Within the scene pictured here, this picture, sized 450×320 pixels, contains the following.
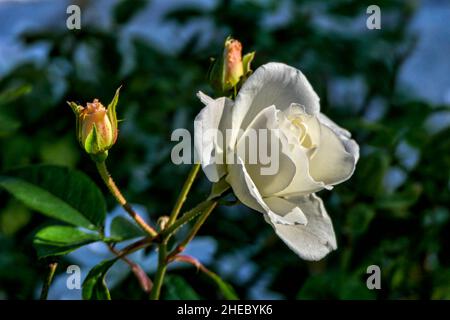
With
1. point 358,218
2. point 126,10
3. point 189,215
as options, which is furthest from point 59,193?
point 126,10

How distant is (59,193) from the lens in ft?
2.44

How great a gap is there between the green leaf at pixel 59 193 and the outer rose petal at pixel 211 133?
0.58ft

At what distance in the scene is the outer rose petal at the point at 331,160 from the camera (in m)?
0.61

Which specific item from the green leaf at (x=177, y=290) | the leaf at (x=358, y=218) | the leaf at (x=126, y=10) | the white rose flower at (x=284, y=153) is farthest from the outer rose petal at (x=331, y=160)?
the leaf at (x=126, y=10)

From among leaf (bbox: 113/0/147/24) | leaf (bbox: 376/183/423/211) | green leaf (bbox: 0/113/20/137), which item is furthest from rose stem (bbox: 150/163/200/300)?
leaf (bbox: 113/0/147/24)

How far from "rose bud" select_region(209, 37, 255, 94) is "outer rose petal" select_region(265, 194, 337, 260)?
0.35 feet

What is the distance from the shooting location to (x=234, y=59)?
2.08ft

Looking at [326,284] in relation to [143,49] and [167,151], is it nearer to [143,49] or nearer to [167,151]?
[167,151]

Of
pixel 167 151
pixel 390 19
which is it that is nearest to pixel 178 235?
pixel 167 151

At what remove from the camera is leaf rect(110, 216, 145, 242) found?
2.25 ft

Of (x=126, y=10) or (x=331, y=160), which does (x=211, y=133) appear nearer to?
(x=331, y=160)

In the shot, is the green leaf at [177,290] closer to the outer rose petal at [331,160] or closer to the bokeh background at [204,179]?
the bokeh background at [204,179]

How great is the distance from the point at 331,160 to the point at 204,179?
0.50 meters

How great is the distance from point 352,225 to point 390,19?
87 cm
